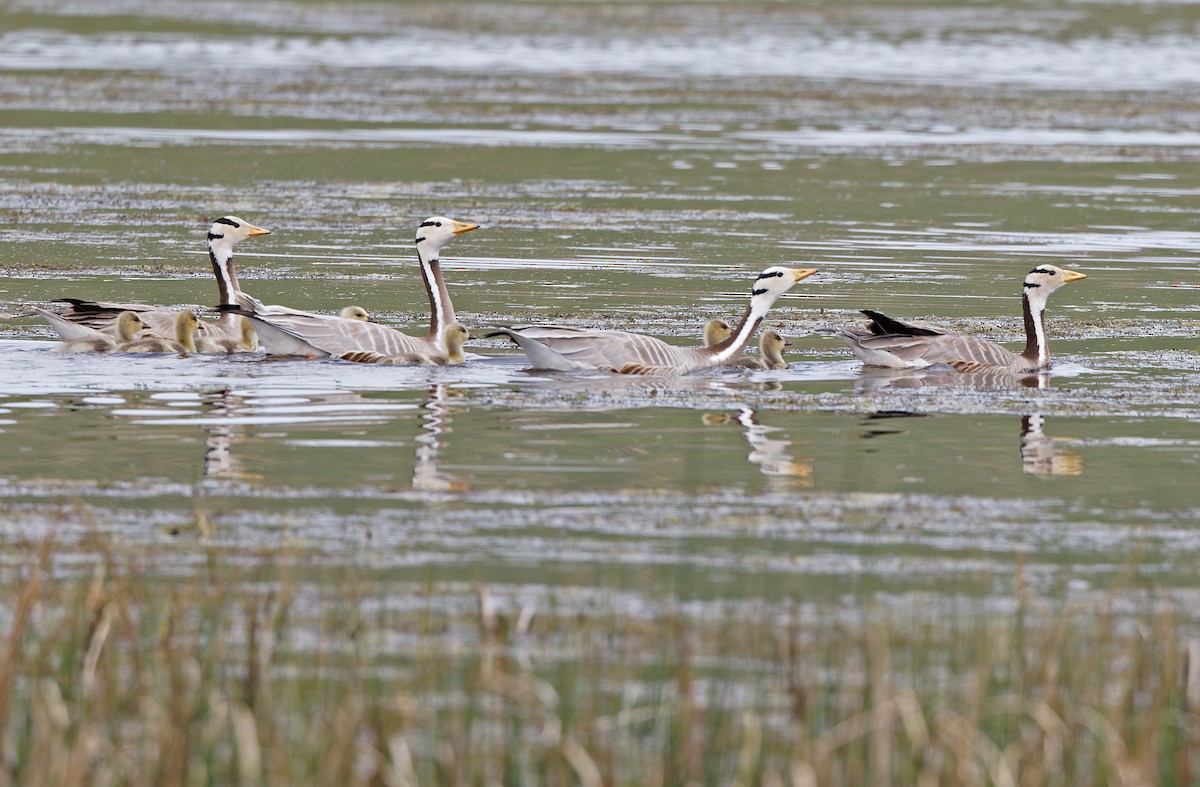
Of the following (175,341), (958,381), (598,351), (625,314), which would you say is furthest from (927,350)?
(175,341)

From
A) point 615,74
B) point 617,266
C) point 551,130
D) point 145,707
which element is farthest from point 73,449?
point 615,74

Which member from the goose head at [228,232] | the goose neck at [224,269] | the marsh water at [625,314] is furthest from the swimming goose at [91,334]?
the goose head at [228,232]

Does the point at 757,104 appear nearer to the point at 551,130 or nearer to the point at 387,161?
the point at 551,130

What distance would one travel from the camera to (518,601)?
8.88m

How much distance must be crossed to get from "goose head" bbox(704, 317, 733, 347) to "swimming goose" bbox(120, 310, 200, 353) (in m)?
4.17

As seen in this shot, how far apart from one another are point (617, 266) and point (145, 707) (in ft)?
50.5

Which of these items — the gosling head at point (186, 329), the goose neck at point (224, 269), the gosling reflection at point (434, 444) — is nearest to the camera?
the gosling reflection at point (434, 444)

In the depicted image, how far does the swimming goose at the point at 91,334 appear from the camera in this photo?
16.5 metres

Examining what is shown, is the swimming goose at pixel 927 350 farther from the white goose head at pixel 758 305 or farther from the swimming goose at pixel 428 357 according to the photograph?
the swimming goose at pixel 428 357

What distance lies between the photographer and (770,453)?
41.8 feet

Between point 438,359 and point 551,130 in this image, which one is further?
point 551,130

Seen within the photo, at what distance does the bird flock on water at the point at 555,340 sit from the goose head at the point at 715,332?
0.01 m

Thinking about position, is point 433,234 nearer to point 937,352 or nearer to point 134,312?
point 134,312

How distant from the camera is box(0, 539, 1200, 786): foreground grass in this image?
6.78 metres
